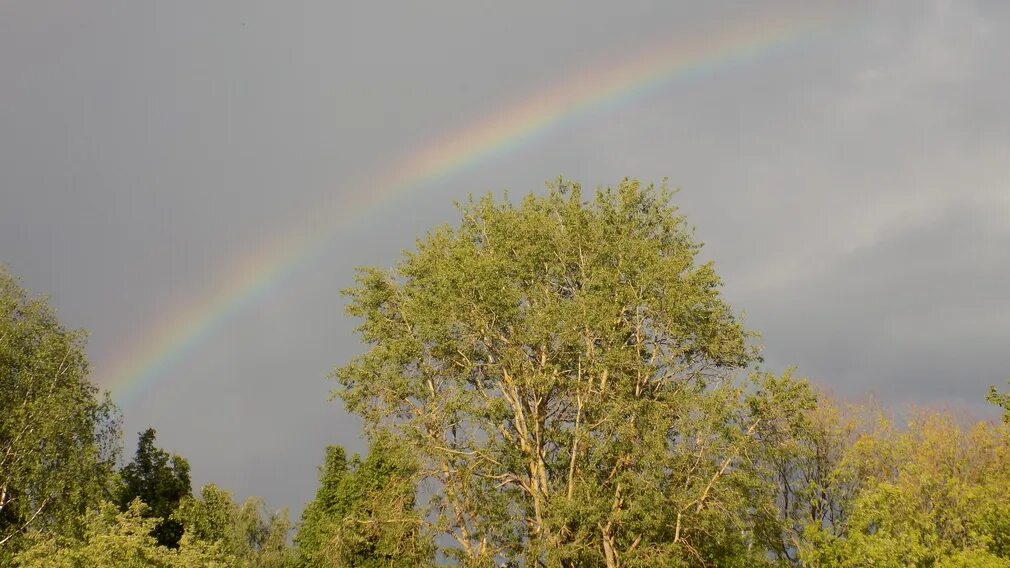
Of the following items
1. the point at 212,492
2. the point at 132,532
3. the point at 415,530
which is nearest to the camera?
the point at 132,532

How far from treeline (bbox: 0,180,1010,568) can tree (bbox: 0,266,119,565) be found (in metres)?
0.23

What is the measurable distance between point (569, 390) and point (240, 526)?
5833 cm

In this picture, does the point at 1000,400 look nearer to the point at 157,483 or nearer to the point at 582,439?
Result: the point at 582,439

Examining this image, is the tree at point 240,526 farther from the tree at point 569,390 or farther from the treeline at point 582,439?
the tree at point 569,390

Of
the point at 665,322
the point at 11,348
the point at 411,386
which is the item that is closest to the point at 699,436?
the point at 665,322

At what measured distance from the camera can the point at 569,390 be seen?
94.6ft

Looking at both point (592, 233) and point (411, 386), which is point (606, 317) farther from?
point (411, 386)

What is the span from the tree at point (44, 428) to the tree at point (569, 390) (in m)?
17.6

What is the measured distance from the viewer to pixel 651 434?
24938mm

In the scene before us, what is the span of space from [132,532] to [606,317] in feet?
59.8

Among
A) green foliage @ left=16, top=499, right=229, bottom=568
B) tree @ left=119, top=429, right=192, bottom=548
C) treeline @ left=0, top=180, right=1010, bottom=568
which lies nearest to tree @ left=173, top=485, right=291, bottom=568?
tree @ left=119, top=429, right=192, bottom=548

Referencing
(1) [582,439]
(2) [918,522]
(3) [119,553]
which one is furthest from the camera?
(1) [582,439]

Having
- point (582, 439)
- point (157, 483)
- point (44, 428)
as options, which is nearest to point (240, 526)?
point (157, 483)

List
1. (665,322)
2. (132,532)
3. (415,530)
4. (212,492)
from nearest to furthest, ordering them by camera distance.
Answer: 1. (132,532)
2. (415,530)
3. (665,322)
4. (212,492)
